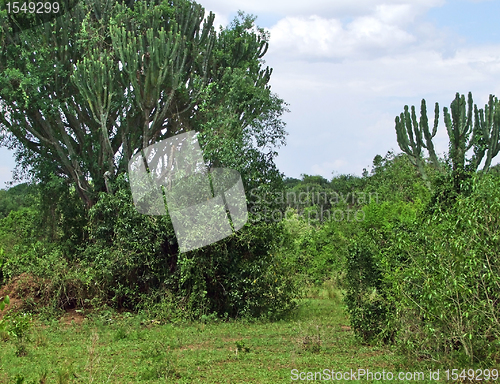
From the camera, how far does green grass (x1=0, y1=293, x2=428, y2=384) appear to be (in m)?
6.48

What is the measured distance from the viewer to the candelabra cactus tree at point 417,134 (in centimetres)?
1484

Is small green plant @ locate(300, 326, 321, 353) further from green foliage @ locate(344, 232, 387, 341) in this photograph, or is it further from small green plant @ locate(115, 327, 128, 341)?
small green plant @ locate(115, 327, 128, 341)

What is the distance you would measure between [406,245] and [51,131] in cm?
1222

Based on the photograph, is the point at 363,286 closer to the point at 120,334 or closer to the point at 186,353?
the point at 186,353

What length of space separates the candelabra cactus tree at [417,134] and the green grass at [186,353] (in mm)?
6477

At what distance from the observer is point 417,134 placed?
15.0 meters

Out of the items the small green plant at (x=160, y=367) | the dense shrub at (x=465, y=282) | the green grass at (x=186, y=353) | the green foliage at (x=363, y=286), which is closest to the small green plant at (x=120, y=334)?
the green grass at (x=186, y=353)

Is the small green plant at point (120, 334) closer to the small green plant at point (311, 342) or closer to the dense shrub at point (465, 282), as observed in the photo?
the small green plant at point (311, 342)

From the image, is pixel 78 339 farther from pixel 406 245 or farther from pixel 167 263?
pixel 406 245

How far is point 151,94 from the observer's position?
14.8 m

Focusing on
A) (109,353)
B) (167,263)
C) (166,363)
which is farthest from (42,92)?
(166,363)

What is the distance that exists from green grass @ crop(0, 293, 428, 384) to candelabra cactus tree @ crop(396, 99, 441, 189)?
648 centimetres

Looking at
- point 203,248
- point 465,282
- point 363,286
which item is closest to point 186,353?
point 363,286

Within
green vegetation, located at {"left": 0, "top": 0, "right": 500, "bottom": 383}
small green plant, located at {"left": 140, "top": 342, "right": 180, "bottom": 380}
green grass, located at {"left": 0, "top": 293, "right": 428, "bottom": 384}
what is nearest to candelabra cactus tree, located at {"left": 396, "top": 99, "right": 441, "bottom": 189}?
green vegetation, located at {"left": 0, "top": 0, "right": 500, "bottom": 383}
